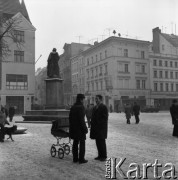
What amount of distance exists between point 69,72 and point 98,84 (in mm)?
20231

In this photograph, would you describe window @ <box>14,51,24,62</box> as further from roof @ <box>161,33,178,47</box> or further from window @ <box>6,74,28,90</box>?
roof @ <box>161,33,178,47</box>

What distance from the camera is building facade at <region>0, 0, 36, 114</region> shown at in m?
45.6

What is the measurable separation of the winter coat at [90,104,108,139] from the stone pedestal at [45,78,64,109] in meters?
14.4

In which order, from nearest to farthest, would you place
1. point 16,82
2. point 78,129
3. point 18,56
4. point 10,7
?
point 78,129
point 16,82
point 18,56
point 10,7

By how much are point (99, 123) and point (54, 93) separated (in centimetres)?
1463

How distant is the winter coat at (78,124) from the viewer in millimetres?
7934

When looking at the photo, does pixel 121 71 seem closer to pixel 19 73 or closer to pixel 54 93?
pixel 19 73

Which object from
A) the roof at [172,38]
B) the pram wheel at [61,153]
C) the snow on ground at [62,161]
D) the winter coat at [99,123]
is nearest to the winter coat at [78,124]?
the winter coat at [99,123]

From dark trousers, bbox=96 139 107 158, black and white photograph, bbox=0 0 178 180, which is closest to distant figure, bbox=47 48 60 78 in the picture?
black and white photograph, bbox=0 0 178 180

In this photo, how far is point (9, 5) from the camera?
50.5 meters

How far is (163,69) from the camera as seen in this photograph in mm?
64188

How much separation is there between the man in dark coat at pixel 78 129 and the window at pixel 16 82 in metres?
39.4

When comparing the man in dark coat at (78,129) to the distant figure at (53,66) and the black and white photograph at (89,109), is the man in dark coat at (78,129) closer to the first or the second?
the black and white photograph at (89,109)

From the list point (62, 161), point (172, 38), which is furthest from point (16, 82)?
point (172, 38)
